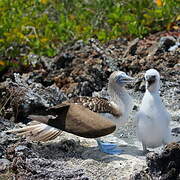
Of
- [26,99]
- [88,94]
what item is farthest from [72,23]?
[26,99]

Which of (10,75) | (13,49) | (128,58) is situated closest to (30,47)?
(13,49)

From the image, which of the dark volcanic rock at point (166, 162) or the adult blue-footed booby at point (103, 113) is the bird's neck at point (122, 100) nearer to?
the adult blue-footed booby at point (103, 113)

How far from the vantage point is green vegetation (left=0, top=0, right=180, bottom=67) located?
37.1 feet

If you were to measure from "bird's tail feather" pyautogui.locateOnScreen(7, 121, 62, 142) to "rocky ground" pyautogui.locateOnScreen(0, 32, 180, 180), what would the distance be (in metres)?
0.10

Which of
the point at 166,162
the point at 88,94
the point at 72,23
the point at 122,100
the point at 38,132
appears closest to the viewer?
the point at 166,162

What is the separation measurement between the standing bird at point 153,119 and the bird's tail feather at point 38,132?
0.98 m

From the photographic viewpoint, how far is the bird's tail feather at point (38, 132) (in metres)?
6.81

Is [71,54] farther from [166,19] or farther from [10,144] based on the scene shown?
[10,144]

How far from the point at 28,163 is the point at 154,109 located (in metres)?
1.43

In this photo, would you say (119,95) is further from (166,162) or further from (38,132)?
(166,162)

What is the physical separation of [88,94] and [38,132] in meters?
2.26

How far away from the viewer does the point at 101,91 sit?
9148 millimetres

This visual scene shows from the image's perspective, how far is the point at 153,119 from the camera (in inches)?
252

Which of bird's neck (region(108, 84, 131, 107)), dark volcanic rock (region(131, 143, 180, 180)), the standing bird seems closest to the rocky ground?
dark volcanic rock (region(131, 143, 180, 180))
